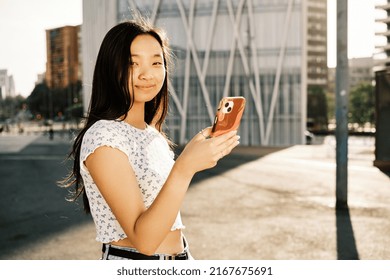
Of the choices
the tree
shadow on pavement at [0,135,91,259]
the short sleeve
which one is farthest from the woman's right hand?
the tree

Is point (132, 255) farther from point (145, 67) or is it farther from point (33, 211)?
point (33, 211)

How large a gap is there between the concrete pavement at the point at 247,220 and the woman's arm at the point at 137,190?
4.38 metres

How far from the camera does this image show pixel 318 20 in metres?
116

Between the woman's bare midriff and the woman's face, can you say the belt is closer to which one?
the woman's bare midriff

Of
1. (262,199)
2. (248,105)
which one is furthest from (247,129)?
(262,199)

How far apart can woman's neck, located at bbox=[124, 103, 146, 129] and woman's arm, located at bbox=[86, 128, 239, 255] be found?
1.11 ft

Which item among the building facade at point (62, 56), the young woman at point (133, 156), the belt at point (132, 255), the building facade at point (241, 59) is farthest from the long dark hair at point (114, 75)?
the building facade at point (62, 56)

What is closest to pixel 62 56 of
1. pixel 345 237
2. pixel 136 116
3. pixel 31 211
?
pixel 31 211

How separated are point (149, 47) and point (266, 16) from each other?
30.7m

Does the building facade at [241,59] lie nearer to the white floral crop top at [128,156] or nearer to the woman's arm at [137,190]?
the white floral crop top at [128,156]

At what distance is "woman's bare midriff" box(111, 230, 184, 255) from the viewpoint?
1.94m
